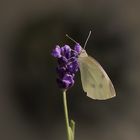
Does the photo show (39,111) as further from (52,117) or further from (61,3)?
(61,3)

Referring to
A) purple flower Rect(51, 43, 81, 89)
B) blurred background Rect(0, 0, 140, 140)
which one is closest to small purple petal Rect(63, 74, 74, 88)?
purple flower Rect(51, 43, 81, 89)

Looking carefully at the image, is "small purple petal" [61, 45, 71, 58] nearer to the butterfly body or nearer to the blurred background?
the butterfly body

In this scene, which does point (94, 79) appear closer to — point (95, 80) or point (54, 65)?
point (95, 80)

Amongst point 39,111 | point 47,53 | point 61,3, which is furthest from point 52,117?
point 61,3

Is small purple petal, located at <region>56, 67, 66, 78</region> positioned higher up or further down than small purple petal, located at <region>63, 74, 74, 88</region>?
higher up

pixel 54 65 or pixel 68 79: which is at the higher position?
pixel 68 79

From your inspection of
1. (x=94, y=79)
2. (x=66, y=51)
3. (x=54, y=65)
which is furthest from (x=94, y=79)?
(x=54, y=65)

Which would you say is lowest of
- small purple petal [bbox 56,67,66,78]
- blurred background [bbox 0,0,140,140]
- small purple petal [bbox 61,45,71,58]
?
blurred background [bbox 0,0,140,140]

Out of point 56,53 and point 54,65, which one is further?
point 54,65
